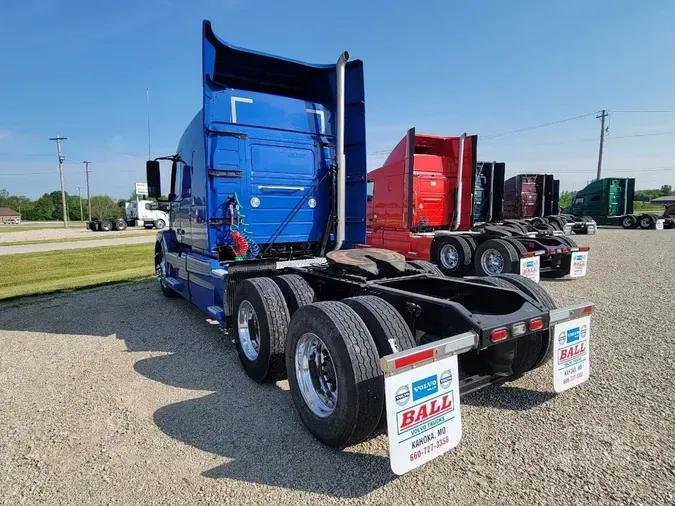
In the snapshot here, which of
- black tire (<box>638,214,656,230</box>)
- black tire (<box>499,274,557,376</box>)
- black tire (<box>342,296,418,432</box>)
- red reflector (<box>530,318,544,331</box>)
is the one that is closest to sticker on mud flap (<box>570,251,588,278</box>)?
black tire (<box>499,274,557,376</box>)

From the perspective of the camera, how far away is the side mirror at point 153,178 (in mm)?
6504

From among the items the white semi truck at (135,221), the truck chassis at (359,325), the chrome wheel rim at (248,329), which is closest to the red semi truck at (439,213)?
the truck chassis at (359,325)

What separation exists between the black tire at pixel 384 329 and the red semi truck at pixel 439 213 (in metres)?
6.66

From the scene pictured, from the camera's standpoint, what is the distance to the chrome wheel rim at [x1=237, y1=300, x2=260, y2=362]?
13.1ft

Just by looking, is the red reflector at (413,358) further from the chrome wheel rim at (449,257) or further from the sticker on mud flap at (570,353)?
the chrome wheel rim at (449,257)

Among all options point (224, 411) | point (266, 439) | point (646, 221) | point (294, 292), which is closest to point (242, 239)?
point (294, 292)

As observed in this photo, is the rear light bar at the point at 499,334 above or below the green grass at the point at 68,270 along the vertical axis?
above

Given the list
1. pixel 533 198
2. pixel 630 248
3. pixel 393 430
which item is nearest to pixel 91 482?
pixel 393 430

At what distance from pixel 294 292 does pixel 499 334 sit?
1936 millimetres

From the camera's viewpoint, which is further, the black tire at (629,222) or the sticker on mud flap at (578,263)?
the black tire at (629,222)

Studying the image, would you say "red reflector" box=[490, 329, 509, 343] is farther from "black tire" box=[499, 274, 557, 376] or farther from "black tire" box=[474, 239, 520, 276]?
"black tire" box=[474, 239, 520, 276]

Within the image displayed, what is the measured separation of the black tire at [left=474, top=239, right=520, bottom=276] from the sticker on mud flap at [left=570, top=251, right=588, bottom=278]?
1170 millimetres

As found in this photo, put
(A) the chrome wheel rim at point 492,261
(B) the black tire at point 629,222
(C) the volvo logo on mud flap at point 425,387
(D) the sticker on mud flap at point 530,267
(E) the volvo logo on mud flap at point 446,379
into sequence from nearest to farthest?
(C) the volvo logo on mud flap at point 425,387 → (E) the volvo logo on mud flap at point 446,379 → (D) the sticker on mud flap at point 530,267 → (A) the chrome wheel rim at point 492,261 → (B) the black tire at point 629,222

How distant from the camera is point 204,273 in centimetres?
498
